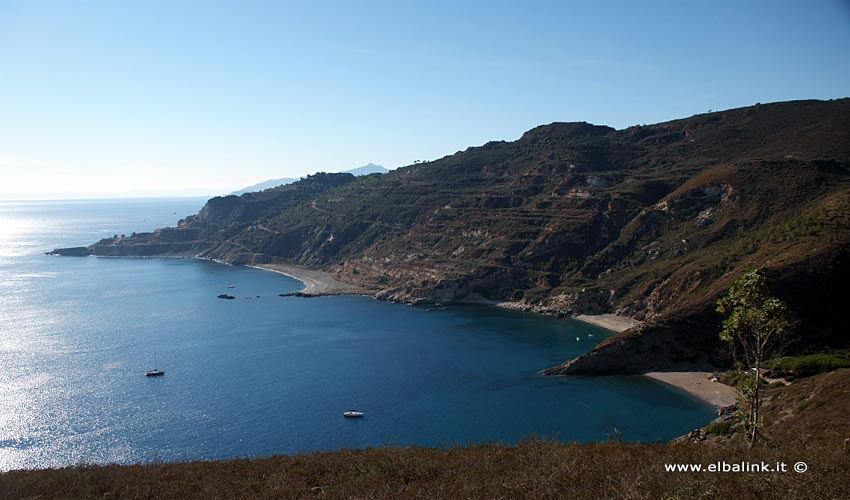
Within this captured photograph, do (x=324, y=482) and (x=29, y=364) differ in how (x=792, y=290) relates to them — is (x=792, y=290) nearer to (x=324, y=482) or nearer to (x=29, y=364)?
(x=324, y=482)

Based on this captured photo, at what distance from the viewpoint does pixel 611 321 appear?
8506cm

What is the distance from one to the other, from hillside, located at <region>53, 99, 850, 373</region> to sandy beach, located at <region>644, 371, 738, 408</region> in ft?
7.59

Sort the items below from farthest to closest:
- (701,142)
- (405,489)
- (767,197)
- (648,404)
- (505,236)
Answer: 1. (701,142)
2. (505,236)
3. (767,197)
4. (648,404)
5. (405,489)

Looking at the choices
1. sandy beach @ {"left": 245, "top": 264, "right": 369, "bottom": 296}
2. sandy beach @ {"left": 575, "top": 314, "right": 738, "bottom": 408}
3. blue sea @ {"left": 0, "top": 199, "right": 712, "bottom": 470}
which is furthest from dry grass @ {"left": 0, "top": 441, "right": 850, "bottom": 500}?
sandy beach @ {"left": 245, "top": 264, "right": 369, "bottom": 296}

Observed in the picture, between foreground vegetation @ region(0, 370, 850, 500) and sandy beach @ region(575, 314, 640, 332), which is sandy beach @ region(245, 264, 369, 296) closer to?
sandy beach @ region(575, 314, 640, 332)

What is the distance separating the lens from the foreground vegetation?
13.2m

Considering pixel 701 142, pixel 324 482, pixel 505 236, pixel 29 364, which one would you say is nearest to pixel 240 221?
pixel 505 236

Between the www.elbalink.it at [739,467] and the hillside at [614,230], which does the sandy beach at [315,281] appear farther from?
the www.elbalink.it at [739,467]

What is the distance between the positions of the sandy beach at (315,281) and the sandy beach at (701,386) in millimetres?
72093

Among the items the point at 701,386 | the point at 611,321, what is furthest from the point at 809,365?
the point at 611,321

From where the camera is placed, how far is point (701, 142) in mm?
139375

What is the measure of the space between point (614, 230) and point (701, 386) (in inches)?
2248

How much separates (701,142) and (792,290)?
8987cm

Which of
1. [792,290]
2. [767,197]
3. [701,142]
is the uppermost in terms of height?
[701,142]
